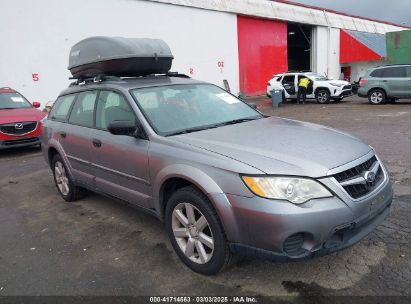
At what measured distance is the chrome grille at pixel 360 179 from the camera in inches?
112

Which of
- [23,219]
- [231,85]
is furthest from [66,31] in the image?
[23,219]

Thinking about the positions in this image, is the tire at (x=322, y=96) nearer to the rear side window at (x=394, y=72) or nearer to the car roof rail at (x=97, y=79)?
the rear side window at (x=394, y=72)

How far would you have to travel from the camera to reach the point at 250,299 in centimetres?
290

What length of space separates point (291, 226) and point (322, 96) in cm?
1721

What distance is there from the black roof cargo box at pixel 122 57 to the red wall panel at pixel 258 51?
18476 mm

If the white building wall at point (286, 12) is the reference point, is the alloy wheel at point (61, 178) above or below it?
below

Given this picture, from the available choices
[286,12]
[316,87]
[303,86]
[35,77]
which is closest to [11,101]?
[35,77]

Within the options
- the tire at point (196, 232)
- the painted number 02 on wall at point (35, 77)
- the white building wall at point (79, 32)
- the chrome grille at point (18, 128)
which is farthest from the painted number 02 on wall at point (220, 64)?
the tire at point (196, 232)

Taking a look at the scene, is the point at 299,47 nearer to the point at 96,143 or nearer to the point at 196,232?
the point at 96,143

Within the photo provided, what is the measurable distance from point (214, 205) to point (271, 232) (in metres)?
0.49

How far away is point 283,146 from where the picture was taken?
10.2ft

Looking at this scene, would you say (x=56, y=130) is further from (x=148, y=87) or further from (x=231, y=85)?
(x=231, y=85)

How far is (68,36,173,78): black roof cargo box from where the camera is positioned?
15.5ft

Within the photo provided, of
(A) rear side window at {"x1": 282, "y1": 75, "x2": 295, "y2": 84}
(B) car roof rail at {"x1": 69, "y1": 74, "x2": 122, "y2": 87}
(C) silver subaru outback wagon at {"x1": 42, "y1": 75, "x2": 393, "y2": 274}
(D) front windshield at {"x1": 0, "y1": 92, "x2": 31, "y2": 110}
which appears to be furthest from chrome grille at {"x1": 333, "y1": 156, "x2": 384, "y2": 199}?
(A) rear side window at {"x1": 282, "y1": 75, "x2": 295, "y2": 84}
